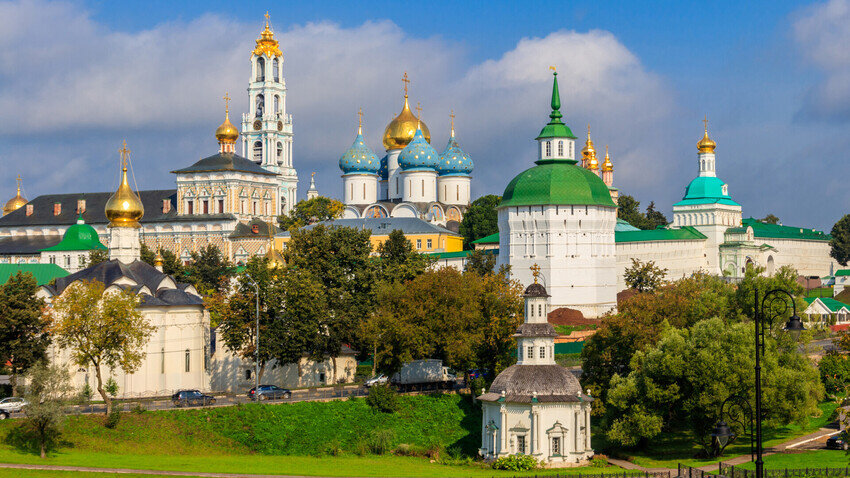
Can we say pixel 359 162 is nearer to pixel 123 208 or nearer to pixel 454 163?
pixel 454 163

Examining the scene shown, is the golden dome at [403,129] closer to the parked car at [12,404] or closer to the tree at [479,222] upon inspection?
the tree at [479,222]

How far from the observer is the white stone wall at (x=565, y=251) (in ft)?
278

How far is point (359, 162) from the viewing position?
407 ft

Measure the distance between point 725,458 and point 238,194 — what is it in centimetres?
8010

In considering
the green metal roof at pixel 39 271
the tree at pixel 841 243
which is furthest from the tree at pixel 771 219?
the green metal roof at pixel 39 271

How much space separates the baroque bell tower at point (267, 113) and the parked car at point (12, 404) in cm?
9284

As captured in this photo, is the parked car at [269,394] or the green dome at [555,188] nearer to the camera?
the parked car at [269,394]

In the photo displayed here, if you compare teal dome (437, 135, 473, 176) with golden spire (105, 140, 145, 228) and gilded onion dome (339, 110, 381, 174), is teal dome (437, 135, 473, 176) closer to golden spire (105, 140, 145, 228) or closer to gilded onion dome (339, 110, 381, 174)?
gilded onion dome (339, 110, 381, 174)

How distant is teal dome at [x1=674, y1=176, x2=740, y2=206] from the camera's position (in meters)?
120

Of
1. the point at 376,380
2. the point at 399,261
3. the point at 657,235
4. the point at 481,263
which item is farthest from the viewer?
the point at 657,235

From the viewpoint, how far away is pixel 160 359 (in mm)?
56688

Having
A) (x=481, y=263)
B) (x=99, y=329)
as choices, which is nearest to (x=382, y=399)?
(x=99, y=329)

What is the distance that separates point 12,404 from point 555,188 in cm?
4532

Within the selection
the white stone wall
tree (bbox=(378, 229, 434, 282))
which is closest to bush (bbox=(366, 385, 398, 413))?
tree (bbox=(378, 229, 434, 282))
